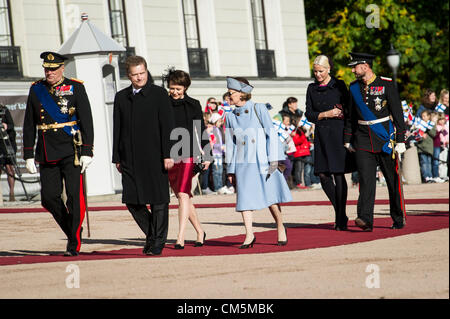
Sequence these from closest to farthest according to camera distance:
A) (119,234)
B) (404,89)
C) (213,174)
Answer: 1. (119,234)
2. (213,174)
3. (404,89)

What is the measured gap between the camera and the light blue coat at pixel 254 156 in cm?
1165

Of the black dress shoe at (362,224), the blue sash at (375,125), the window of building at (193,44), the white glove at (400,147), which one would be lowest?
the black dress shoe at (362,224)

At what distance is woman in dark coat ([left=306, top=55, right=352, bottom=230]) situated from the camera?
1332cm

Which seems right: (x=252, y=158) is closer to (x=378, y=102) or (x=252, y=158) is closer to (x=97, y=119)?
(x=378, y=102)

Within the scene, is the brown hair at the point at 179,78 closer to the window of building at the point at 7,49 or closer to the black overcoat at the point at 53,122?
the black overcoat at the point at 53,122

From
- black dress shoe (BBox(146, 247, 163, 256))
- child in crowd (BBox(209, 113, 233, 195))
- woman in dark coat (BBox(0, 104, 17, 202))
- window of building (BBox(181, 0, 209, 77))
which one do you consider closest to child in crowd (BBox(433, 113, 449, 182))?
child in crowd (BBox(209, 113, 233, 195))

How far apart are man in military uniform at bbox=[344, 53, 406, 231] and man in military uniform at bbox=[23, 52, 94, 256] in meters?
3.18

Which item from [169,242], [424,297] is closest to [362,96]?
[169,242]

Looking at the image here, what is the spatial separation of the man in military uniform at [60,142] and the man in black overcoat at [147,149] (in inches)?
19.8

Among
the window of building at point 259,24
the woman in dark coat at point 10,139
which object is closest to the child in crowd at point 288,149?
the woman in dark coat at point 10,139

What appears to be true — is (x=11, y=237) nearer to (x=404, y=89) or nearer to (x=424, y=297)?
(x=424, y=297)

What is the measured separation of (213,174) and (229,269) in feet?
46.4

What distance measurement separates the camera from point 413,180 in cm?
2498

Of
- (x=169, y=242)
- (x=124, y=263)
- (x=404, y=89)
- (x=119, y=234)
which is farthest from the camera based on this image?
(x=404, y=89)
